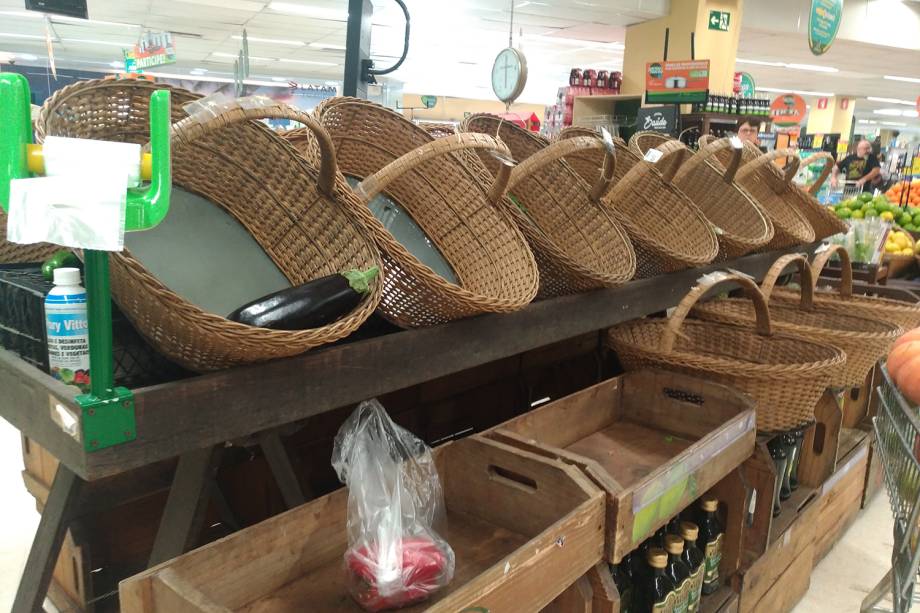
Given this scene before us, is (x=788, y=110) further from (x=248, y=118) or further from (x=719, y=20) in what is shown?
(x=248, y=118)

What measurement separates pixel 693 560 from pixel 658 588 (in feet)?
0.62

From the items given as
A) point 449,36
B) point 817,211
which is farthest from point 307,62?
point 817,211

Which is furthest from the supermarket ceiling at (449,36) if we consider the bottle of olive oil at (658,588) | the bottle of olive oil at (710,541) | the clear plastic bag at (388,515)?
the clear plastic bag at (388,515)

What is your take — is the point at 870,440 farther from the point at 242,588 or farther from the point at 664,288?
the point at 242,588

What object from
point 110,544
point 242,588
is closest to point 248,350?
point 242,588

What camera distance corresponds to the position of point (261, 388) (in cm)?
109

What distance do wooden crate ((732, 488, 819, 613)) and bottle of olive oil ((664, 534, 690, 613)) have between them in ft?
1.00

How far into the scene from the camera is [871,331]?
2617 mm

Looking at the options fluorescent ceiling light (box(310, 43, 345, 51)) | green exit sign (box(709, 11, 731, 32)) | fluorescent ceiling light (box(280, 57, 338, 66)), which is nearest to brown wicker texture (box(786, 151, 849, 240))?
green exit sign (box(709, 11, 731, 32))

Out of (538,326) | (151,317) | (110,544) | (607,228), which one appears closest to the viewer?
(151,317)

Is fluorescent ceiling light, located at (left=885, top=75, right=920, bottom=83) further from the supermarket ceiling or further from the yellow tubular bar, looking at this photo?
the yellow tubular bar

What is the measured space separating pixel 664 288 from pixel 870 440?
1543 millimetres

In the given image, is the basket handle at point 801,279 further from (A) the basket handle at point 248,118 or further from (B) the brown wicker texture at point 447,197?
(A) the basket handle at point 248,118

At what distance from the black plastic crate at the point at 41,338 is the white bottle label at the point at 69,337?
0.08m
